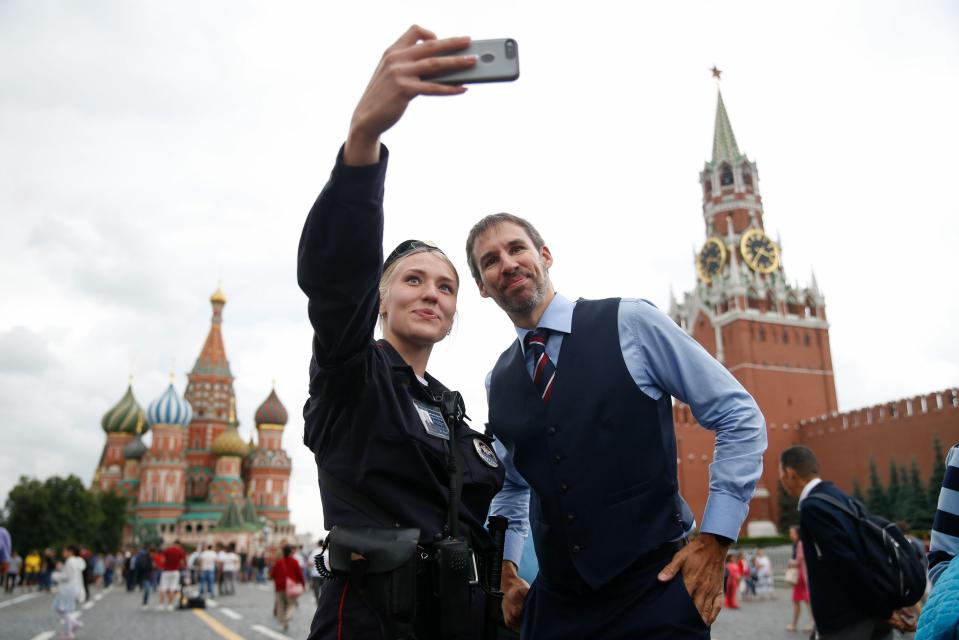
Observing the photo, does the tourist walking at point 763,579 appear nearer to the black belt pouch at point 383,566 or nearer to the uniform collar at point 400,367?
the uniform collar at point 400,367

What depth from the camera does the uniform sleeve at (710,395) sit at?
75.3 inches

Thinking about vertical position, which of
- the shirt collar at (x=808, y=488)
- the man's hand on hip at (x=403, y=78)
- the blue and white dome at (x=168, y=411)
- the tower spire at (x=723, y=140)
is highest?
the tower spire at (x=723, y=140)

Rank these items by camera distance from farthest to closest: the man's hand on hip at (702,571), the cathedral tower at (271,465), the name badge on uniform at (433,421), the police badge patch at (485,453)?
the cathedral tower at (271,465)
the police badge patch at (485,453)
the name badge on uniform at (433,421)
the man's hand on hip at (702,571)

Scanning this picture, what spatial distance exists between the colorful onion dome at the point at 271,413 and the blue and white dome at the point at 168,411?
5635 millimetres

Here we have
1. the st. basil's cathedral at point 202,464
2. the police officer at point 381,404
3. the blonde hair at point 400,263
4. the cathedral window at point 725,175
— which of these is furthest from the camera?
the cathedral window at point 725,175

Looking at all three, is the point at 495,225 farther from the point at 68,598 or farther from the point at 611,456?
the point at 68,598

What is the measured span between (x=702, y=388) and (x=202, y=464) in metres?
54.5

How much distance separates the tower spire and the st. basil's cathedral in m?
38.0

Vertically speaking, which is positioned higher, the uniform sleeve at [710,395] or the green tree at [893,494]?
the uniform sleeve at [710,395]

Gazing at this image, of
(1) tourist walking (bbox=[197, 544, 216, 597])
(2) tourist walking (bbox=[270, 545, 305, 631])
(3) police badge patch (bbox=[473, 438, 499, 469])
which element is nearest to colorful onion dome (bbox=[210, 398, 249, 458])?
(1) tourist walking (bbox=[197, 544, 216, 597])

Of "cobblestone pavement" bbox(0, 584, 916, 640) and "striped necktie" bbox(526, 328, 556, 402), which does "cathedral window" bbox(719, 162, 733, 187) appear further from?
"striped necktie" bbox(526, 328, 556, 402)

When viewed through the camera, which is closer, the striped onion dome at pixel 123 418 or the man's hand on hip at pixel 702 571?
the man's hand on hip at pixel 702 571

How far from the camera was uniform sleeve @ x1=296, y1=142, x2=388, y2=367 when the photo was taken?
154 cm

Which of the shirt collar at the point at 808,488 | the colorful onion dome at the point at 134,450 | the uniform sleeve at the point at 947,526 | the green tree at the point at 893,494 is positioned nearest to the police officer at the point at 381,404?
the uniform sleeve at the point at 947,526
